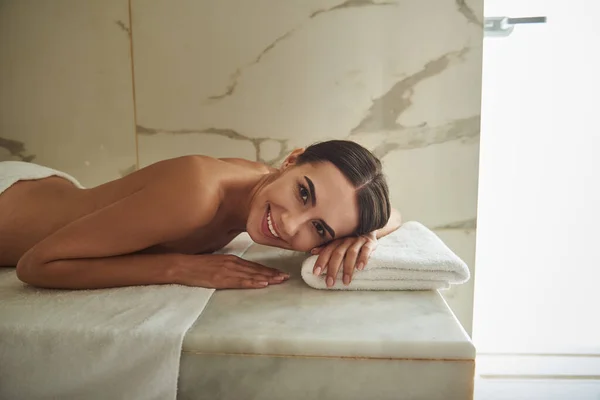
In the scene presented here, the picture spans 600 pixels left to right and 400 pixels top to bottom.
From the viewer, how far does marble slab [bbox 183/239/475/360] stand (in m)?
0.64

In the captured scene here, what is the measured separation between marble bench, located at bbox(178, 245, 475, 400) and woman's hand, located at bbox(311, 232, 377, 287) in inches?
5.3

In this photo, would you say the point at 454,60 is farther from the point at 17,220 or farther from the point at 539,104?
the point at 17,220

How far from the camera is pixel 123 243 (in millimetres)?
832

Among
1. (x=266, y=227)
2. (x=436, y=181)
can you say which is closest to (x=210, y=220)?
(x=266, y=227)

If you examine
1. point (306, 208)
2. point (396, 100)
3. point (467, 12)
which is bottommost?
point (306, 208)

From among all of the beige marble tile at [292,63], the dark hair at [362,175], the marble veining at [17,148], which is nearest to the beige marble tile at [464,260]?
the beige marble tile at [292,63]

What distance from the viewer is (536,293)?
136 cm

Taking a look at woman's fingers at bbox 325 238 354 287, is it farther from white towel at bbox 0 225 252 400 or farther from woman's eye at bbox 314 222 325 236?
white towel at bbox 0 225 252 400

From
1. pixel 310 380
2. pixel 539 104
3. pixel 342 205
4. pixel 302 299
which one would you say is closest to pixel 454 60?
pixel 539 104

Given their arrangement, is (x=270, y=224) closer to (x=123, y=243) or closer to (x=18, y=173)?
(x=123, y=243)

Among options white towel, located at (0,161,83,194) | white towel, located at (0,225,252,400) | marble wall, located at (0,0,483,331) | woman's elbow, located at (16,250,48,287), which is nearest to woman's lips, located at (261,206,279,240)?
white towel, located at (0,225,252,400)

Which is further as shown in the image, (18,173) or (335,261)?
(18,173)

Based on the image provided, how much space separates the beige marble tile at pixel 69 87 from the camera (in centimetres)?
136

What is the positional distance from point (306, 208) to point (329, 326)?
0.25 meters
